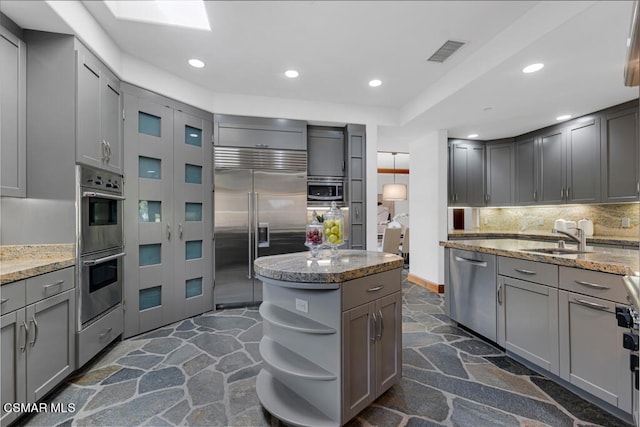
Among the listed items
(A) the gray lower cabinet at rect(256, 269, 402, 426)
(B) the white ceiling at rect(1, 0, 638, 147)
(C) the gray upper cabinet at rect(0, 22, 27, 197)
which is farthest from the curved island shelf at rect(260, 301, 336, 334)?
(B) the white ceiling at rect(1, 0, 638, 147)

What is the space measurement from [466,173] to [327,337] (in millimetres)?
4493

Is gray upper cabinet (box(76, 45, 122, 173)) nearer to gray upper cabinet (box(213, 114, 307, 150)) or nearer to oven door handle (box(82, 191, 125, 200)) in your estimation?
oven door handle (box(82, 191, 125, 200))

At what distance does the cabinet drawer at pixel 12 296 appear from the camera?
Result: 1.58 m

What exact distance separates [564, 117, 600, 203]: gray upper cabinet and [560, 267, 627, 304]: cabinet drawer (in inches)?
105

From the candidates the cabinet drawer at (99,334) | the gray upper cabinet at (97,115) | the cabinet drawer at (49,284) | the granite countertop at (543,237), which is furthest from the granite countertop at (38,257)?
the granite countertop at (543,237)

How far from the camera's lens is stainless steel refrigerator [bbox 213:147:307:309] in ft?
12.4

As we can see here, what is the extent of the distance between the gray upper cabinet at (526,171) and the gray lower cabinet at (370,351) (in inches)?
Answer: 155

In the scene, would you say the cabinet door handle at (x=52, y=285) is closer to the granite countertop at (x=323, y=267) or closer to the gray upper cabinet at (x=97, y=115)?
the gray upper cabinet at (x=97, y=115)

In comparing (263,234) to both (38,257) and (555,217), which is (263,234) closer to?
(38,257)

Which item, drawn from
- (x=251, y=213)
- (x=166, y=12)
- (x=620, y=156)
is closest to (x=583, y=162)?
(x=620, y=156)

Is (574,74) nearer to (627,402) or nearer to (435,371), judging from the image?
(627,402)

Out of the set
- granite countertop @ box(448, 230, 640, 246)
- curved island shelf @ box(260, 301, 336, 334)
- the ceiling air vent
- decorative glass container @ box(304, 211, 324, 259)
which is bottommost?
curved island shelf @ box(260, 301, 336, 334)

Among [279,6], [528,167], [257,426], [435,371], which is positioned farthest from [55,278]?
[528,167]

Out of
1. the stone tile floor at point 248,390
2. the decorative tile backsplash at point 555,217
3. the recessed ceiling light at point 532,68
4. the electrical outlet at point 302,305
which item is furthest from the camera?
the decorative tile backsplash at point 555,217
